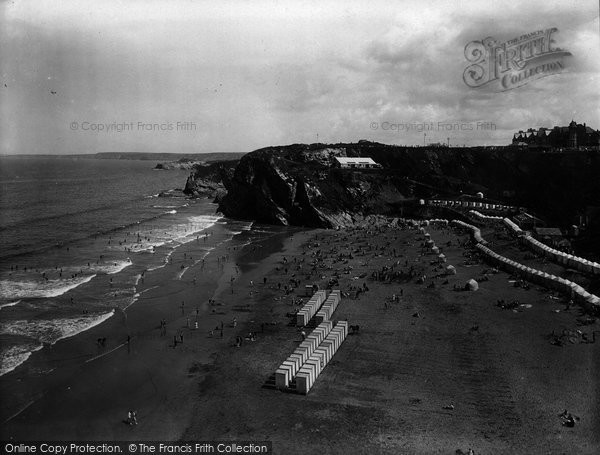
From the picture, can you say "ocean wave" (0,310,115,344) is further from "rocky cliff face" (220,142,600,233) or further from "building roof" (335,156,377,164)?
"building roof" (335,156,377,164)

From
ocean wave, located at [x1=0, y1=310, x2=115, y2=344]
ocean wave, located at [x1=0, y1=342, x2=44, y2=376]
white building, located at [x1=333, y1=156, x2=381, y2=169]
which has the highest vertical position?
white building, located at [x1=333, y1=156, x2=381, y2=169]

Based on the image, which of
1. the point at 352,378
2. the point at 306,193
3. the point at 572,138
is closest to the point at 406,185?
the point at 306,193

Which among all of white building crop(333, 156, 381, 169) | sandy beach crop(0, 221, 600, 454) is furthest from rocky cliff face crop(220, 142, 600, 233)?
sandy beach crop(0, 221, 600, 454)

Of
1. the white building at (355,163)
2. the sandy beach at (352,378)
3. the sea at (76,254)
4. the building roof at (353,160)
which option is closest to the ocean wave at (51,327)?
the sea at (76,254)

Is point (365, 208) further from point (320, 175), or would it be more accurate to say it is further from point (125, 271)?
point (125, 271)

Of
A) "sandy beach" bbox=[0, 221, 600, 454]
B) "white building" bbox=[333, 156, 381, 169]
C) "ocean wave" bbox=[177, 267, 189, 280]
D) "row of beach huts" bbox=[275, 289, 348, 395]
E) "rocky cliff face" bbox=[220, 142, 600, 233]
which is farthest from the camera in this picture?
"white building" bbox=[333, 156, 381, 169]

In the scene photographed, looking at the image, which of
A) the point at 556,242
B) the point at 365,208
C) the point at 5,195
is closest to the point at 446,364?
the point at 556,242
